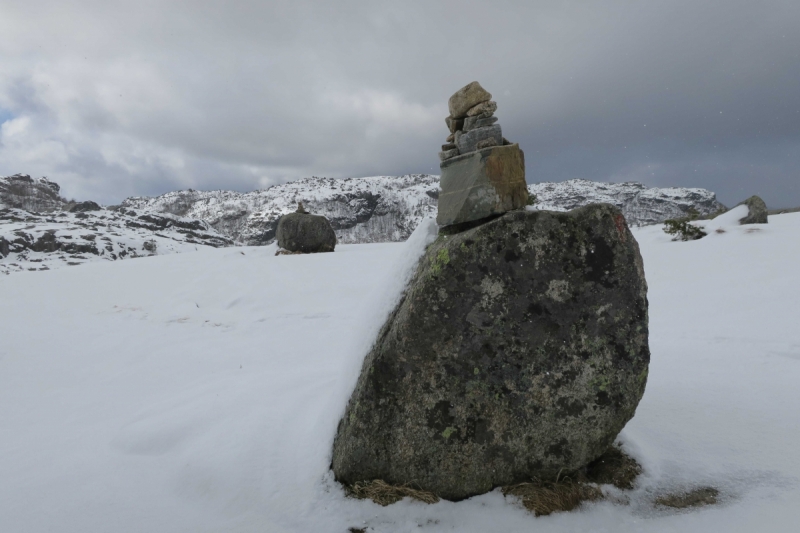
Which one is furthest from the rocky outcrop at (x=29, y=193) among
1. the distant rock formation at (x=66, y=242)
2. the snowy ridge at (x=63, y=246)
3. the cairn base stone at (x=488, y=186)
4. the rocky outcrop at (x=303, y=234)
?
the cairn base stone at (x=488, y=186)

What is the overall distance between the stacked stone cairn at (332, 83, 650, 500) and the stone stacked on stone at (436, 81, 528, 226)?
1.65 ft

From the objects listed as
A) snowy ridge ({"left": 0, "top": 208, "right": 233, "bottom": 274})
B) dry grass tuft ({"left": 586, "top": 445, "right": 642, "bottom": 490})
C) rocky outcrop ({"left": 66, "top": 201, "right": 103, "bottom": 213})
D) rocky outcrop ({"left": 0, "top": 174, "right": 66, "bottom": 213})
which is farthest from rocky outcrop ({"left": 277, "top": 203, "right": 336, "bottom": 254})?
rocky outcrop ({"left": 0, "top": 174, "right": 66, "bottom": 213})

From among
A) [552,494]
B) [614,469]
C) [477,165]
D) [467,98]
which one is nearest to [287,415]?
[552,494]

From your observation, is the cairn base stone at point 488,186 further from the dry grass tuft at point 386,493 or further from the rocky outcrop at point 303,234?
the rocky outcrop at point 303,234

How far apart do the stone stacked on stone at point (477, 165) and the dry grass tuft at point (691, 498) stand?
2.71 meters

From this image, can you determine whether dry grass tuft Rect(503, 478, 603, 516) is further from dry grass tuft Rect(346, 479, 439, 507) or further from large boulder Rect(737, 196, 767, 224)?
large boulder Rect(737, 196, 767, 224)

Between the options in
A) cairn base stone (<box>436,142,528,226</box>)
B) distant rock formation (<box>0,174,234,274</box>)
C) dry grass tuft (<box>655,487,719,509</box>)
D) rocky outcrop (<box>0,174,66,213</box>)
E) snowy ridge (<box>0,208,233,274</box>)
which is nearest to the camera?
dry grass tuft (<box>655,487,719,509</box>)

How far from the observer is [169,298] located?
11492 millimetres

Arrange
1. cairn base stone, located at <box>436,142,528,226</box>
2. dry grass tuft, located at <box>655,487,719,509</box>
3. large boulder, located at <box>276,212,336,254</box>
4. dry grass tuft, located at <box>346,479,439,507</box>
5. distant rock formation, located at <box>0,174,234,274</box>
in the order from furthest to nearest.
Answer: distant rock formation, located at <box>0,174,234,274</box> → large boulder, located at <box>276,212,336,254</box> → cairn base stone, located at <box>436,142,528,226</box> → dry grass tuft, located at <box>346,479,439,507</box> → dry grass tuft, located at <box>655,487,719,509</box>

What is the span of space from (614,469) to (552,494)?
68cm

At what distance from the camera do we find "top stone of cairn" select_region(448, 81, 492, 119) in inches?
163

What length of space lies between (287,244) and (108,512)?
53.0ft

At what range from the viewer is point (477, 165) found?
3873mm

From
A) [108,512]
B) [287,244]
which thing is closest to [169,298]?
[287,244]
